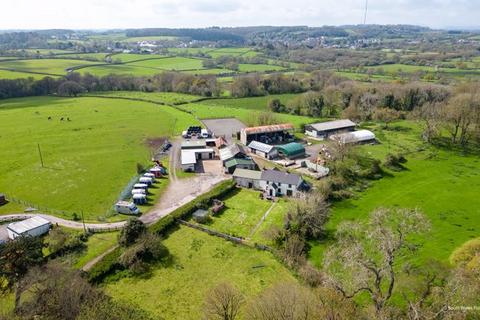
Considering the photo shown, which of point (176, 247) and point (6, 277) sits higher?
point (6, 277)

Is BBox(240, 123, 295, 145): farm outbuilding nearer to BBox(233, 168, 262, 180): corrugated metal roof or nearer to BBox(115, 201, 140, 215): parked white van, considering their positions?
BBox(233, 168, 262, 180): corrugated metal roof

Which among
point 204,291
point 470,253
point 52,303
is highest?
point 52,303

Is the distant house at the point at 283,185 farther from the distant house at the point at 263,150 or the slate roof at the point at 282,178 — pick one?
the distant house at the point at 263,150

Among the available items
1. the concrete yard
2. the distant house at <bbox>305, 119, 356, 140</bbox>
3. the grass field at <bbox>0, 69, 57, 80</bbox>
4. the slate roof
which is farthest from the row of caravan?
the grass field at <bbox>0, 69, 57, 80</bbox>

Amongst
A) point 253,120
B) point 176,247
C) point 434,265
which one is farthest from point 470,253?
point 253,120

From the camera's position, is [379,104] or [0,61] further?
[0,61]

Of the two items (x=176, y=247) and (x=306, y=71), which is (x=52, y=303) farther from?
(x=306, y=71)

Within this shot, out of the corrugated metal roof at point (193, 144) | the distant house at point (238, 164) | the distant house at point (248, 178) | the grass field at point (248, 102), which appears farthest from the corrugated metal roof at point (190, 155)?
the grass field at point (248, 102)
